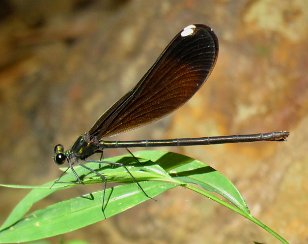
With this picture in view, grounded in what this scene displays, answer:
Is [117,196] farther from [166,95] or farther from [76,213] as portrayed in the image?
[166,95]

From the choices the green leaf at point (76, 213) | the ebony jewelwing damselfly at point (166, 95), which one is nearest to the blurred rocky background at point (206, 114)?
the ebony jewelwing damselfly at point (166, 95)

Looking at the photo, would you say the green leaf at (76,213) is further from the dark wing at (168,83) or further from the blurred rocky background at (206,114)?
the blurred rocky background at (206,114)

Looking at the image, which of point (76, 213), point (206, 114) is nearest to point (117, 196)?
point (76, 213)

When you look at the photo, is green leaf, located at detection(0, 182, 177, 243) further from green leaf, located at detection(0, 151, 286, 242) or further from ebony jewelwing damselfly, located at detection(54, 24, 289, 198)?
ebony jewelwing damselfly, located at detection(54, 24, 289, 198)

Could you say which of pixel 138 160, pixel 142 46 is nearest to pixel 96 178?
pixel 138 160

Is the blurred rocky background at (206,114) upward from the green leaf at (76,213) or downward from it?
upward

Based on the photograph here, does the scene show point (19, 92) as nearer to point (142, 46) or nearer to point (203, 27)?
point (142, 46)

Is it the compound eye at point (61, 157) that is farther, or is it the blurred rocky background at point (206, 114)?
the blurred rocky background at point (206, 114)
